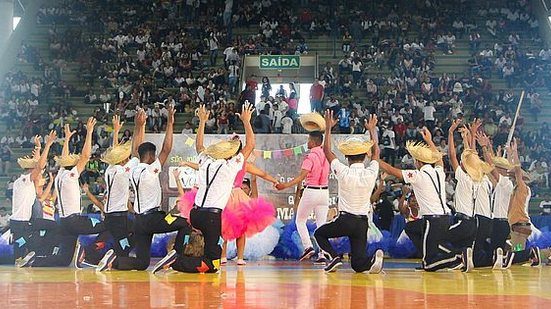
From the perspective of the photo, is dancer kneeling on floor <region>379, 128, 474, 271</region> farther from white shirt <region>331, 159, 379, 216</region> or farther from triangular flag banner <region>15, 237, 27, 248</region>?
triangular flag banner <region>15, 237, 27, 248</region>

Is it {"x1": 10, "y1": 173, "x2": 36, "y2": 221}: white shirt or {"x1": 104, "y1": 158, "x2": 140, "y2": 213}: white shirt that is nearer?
{"x1": 104, "y1": 158, "x2": 140, "y2": 213}: white shirt

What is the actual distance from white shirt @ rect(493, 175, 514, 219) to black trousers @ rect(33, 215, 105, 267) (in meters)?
5.69

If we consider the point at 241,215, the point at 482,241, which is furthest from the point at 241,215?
the point at 482,241

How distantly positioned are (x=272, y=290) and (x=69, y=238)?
549 centimetres

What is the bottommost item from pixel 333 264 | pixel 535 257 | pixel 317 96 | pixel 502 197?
pixel 535 257

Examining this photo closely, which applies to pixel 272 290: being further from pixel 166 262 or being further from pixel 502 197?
pixel 502 197

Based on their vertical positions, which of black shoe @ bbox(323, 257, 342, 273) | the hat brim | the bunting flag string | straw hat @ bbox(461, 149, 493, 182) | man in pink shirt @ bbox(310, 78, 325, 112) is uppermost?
man in pink shirt @ bbox(310, 78, 325, 112)

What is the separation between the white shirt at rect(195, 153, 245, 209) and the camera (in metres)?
9.34

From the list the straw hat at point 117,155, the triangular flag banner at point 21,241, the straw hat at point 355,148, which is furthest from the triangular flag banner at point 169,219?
the triangular flag banner at point 21,241

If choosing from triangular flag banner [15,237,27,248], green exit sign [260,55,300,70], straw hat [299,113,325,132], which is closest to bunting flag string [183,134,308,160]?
straw hat [299,113,325,132]

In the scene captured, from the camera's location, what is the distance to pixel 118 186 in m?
10.4

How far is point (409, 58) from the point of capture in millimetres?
25797

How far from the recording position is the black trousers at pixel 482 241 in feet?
37.8

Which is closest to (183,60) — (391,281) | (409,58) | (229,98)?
(229,98)
